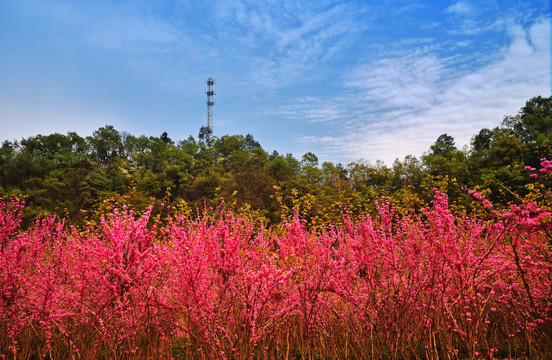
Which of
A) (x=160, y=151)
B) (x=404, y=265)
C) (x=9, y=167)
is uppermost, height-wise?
(x=160, y=151)

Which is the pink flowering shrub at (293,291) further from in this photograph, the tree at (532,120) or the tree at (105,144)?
the tree at (105,144)

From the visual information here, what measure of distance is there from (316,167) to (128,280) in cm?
3837

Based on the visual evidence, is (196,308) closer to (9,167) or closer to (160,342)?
(160,342)

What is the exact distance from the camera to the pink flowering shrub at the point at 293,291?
4.39 m

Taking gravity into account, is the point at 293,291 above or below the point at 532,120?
below

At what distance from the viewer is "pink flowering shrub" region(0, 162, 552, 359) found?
4.39 meters

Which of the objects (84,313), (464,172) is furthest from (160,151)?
(84,313)

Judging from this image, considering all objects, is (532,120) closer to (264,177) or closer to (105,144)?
(264,177)

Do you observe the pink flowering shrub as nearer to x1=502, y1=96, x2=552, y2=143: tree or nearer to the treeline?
the treeline

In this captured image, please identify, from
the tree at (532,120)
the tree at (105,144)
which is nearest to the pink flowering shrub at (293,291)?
the tree at (532,120)

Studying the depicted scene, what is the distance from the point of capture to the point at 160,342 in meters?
5.50

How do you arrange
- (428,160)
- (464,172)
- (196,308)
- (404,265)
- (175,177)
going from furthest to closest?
(175,177), (428,160), (464,172), (404,265), (196,308)

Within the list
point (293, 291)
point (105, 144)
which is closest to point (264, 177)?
point (293, 291)

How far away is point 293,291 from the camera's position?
520 centimetres
